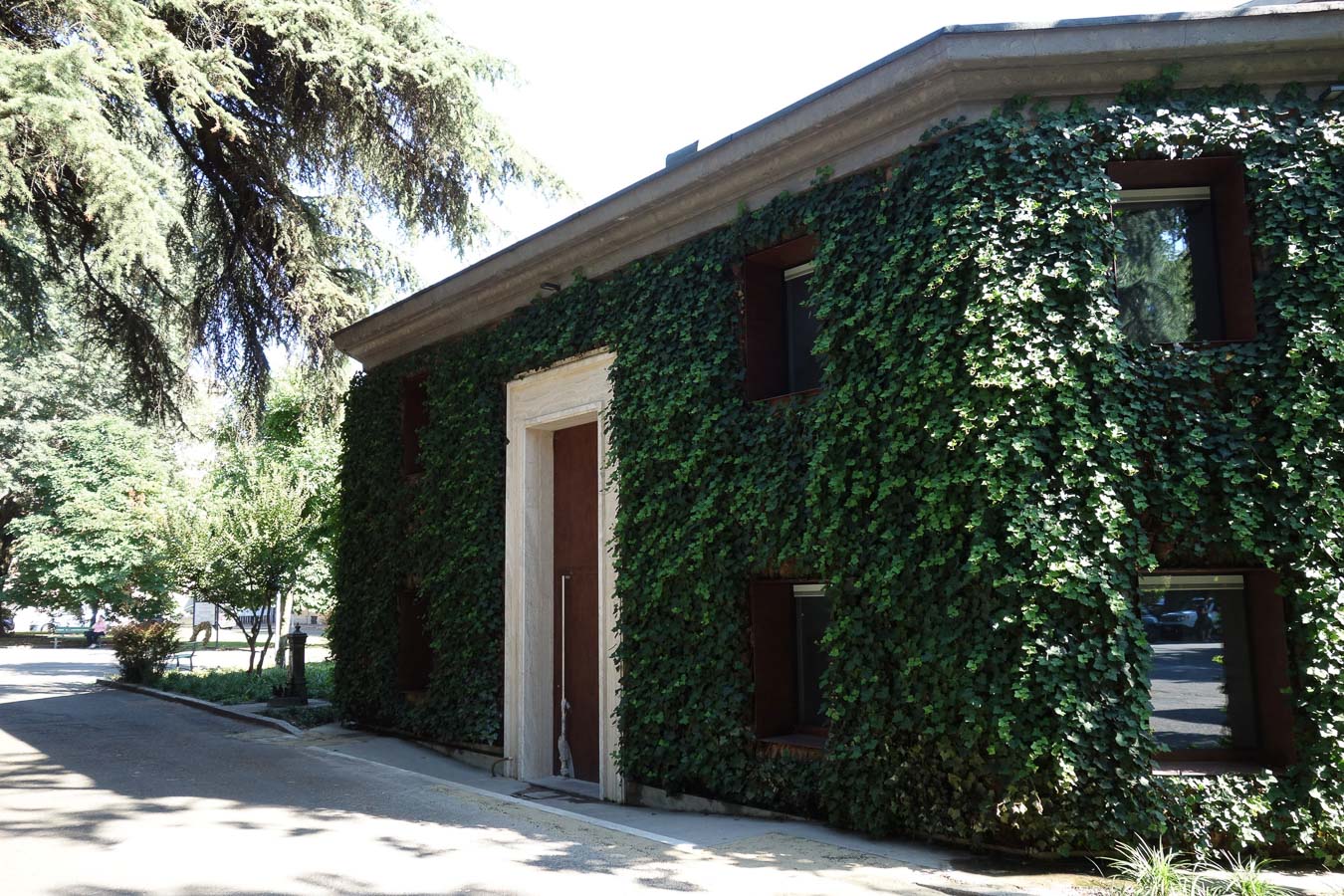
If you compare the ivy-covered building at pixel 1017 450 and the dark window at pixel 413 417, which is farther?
the dark window at pixel 413 417

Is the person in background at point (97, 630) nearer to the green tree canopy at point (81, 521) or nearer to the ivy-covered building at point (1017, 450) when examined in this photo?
the green tree canopy at point (81, 521)

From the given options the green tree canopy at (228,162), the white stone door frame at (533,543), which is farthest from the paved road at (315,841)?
the green tree canopy at (228,162)

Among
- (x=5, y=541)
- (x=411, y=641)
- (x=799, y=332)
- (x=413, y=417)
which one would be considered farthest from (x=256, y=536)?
(x=5, y=541)

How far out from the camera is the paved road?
22.4 feet

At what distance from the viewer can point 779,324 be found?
9.78 metres

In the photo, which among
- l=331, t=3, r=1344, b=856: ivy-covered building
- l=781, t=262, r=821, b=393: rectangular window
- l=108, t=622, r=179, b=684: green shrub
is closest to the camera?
l=331, t=3, r=1344, b=856: ivy-covered building

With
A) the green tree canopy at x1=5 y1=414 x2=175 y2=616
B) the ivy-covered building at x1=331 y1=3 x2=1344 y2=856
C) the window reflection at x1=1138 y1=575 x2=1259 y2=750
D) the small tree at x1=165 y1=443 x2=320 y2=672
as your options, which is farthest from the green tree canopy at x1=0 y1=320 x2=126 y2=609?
the window reflection at x1=1138 y1=575 x2=1259 y2=750

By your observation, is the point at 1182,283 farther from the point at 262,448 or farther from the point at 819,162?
the point at 262,448

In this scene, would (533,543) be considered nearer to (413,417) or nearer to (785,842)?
(413,417)

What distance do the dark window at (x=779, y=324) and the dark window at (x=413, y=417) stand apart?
6.41 meters

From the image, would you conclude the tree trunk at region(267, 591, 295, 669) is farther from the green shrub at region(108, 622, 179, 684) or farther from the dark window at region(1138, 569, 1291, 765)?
the dark window at region(1138, 569, 1291, 765)

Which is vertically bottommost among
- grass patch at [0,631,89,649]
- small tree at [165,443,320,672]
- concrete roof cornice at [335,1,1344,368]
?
grass patch at [0,631,89,649]

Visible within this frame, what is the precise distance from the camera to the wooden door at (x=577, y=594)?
37.7ft

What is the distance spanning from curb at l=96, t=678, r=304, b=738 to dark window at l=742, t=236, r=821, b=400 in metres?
9.32
